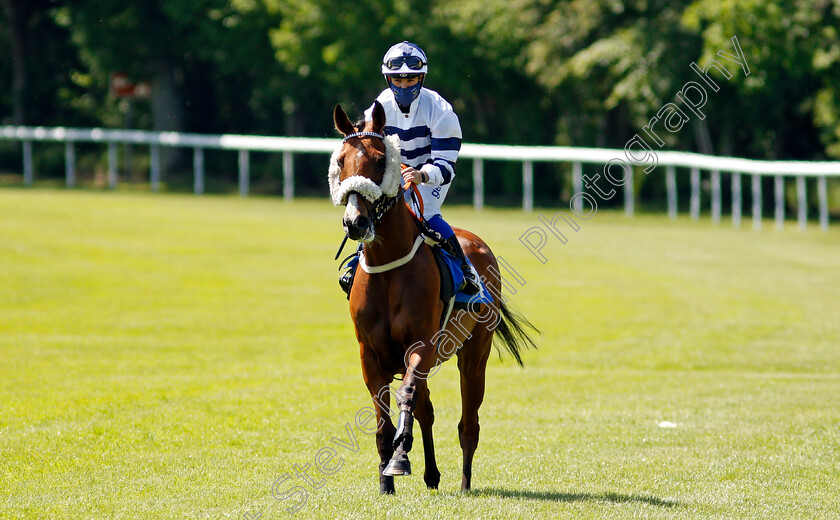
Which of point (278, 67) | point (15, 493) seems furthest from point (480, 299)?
point (278, 67)

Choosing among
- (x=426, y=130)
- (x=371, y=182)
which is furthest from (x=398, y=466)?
(x=426, y=130)

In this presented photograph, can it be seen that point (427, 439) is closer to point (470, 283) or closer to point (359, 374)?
point (470, 283)

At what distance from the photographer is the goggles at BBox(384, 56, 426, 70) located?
6223 mm

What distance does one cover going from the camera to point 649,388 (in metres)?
11.0

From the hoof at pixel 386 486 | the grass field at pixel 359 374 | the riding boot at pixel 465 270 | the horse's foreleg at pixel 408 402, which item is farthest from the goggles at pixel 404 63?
the grass field at pixel 359 374

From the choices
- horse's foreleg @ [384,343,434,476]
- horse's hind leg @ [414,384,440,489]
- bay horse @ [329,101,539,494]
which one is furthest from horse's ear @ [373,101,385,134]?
horse's hind leg @ [414,384,440,489]

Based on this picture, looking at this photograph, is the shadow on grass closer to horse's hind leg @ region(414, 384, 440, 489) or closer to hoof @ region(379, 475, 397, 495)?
horse's hind leg @ region(414, 384, 440, 489)

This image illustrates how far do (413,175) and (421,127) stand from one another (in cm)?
43

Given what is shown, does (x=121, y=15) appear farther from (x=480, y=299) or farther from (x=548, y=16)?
(x=480, y=299)

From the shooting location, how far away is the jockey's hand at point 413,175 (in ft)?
19.9

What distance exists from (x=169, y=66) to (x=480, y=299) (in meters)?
27.4

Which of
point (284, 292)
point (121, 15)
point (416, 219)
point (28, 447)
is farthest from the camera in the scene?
point (121, 15)

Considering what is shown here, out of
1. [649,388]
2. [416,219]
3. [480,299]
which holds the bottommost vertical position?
[649,388]

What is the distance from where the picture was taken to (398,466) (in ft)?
18.4
